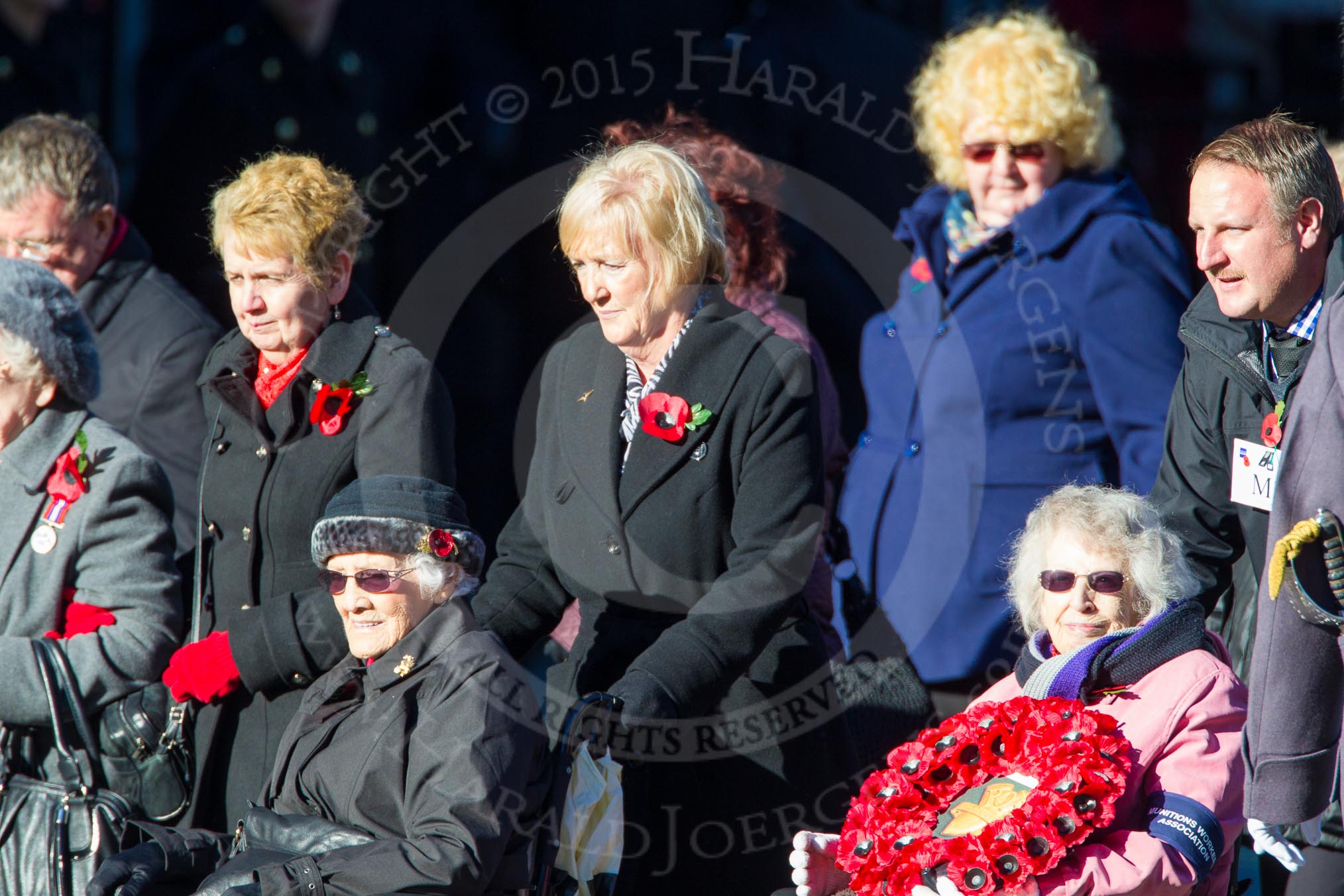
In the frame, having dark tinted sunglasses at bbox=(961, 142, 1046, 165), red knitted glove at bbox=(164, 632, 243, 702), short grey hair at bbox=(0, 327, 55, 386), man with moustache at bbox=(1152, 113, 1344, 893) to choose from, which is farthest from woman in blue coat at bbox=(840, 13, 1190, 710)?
short grey hair at bbox=(0, 327, 55, 386)

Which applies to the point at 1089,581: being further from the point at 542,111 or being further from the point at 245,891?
the point at 542,111

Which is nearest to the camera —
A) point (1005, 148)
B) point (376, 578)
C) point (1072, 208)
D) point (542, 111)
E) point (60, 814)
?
point (376, 578)

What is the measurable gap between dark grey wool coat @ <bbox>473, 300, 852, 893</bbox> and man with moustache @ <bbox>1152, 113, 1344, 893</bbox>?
2.60 feet

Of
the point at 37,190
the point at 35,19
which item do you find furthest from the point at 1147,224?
the point at 35,19

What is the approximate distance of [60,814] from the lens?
3.50 meters

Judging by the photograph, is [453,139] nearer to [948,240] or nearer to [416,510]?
[948,240]

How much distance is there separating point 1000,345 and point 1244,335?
3.46 feet

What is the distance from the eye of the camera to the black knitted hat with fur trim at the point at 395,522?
3115mm

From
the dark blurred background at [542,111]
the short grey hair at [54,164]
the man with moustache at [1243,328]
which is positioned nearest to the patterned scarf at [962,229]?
the dark blurred background at [542,111]

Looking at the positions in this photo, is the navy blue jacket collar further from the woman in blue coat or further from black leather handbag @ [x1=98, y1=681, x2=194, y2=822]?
black leather handbag @ [x1=98, y1=681, x2=194, y2=822]

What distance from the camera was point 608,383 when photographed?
3.34 meters

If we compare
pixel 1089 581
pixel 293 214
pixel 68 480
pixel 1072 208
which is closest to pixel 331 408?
pixel 293 214

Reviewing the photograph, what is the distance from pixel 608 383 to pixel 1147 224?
1.67 metres

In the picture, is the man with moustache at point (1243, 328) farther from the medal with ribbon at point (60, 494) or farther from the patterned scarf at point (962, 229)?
the medal with ribbon at point (60, 494)
